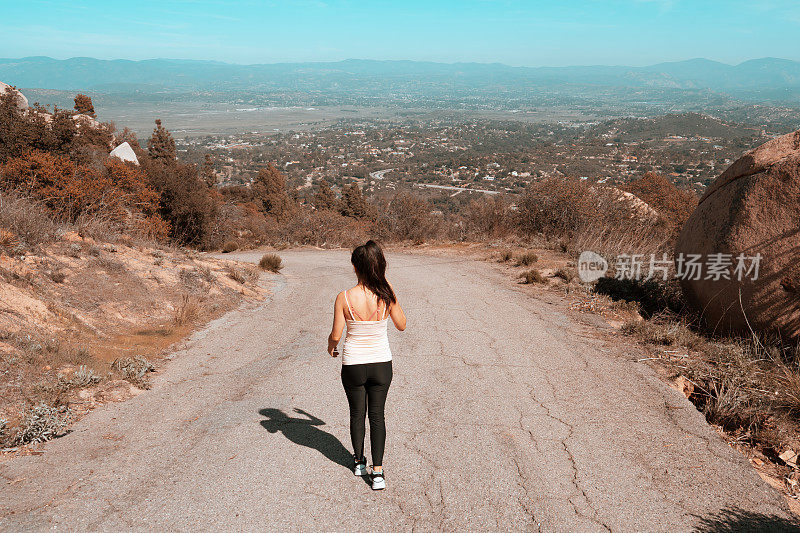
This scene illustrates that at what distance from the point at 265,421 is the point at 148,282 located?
5.32 meters

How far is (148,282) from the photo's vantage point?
8.34m

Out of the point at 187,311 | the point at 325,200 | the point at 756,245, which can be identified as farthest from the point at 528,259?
the point at 325,200

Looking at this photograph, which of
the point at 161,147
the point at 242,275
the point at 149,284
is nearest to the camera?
the point at 149,284

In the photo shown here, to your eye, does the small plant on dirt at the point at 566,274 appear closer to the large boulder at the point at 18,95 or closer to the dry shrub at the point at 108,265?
the dry shrub at the point at 108,265

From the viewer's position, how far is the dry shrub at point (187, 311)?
7.47 m

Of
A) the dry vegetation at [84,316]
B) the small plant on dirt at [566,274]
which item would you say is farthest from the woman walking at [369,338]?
the small plant on dirt at [566,274]

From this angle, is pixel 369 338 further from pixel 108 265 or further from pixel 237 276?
pixel 237 276

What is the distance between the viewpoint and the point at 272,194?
39188mm

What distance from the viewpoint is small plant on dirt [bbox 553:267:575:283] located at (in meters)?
10.0

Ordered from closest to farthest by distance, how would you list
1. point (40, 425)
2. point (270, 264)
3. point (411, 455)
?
point (411, 455)
point (40, 425)
point (270, 264)

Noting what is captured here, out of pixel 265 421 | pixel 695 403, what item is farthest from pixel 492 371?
pixel 265 421

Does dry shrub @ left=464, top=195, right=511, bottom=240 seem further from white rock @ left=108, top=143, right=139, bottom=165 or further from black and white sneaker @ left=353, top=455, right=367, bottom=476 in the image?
white rock @ left=108, top=143, right=139, bottom=165

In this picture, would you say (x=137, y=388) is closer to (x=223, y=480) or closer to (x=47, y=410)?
(x=47, y=410)

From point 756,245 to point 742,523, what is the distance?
4056 millimetres
